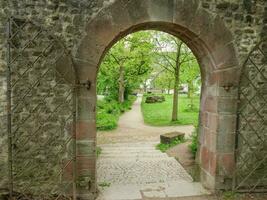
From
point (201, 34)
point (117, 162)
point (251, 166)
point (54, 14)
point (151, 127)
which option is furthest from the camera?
point (151, 127)

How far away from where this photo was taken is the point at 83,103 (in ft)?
18.3

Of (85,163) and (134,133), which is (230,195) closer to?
(85,163)

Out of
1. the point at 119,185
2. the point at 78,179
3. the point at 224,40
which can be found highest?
the point at 224,40

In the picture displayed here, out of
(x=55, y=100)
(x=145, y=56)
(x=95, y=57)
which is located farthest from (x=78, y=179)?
(x=145, y=56)

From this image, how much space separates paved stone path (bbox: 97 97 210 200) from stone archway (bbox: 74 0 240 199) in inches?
25.4

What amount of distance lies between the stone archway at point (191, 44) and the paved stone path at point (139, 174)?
2.12 feet

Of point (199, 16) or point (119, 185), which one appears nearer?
point (199, 16)

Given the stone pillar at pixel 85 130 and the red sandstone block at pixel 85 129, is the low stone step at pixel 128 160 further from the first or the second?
the red sandstone block at pixel 85 129

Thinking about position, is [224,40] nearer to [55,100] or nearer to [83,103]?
[83,103]

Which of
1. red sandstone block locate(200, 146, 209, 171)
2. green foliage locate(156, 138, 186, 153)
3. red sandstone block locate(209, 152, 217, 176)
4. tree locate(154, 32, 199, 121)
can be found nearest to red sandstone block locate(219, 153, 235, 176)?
red sandstone block locate(209, 152, 217, 176)

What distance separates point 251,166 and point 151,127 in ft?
35.7

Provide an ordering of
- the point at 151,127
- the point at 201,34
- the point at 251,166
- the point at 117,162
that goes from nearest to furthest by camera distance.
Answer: the point at 201,34 → the point at 251,166 → the point at 117,162 → the point at 151,127

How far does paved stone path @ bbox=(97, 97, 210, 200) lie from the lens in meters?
6.23

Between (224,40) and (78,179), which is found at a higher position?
(224,40)
